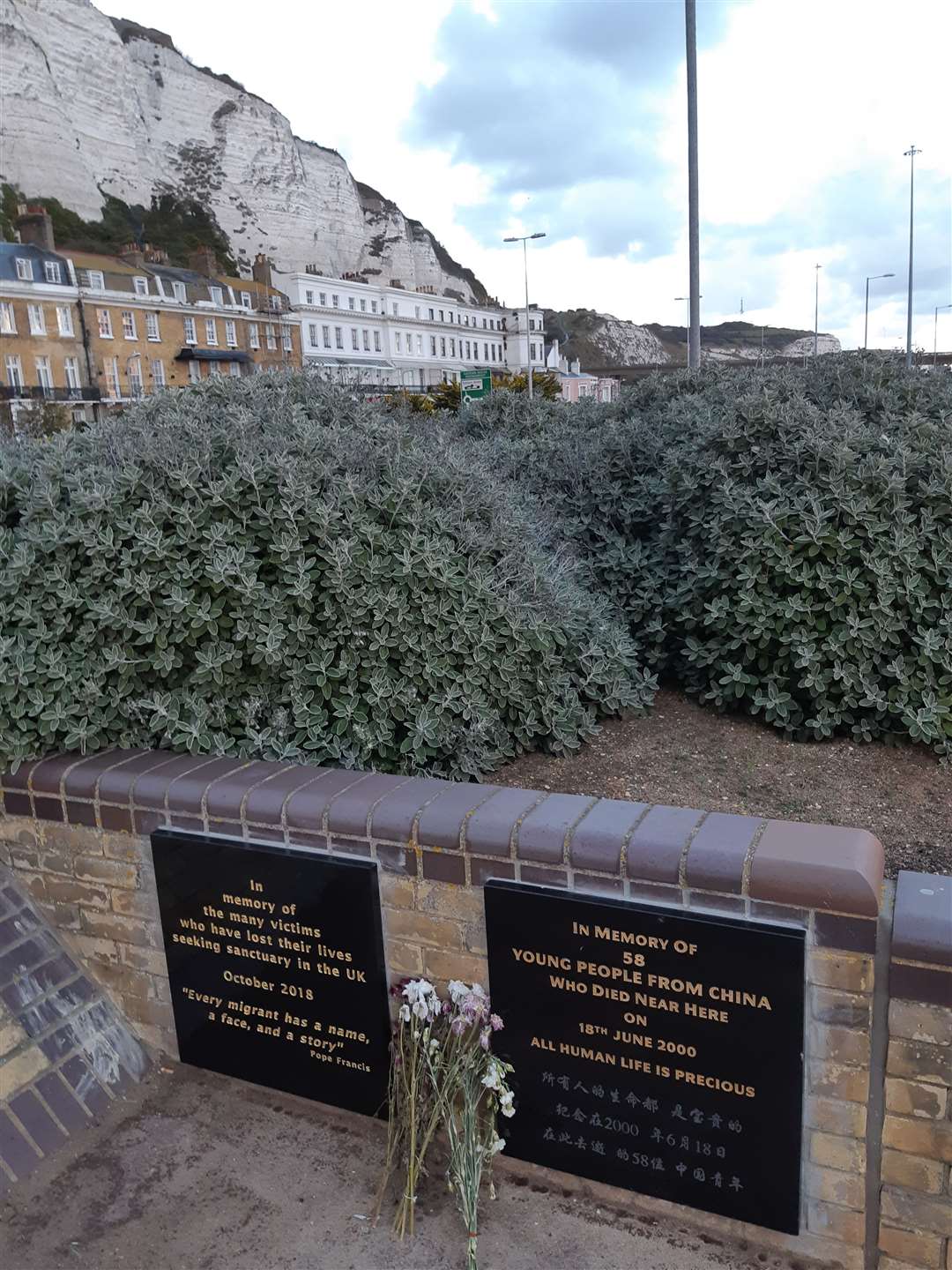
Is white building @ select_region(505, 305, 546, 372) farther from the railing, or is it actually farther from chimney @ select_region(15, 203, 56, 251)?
the railing

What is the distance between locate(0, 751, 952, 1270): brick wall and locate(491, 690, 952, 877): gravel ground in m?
1.18

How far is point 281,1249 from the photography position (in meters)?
2.68

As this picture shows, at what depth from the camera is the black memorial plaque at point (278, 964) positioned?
306cm

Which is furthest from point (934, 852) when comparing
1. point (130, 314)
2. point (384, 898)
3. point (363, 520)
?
point (130, 314)

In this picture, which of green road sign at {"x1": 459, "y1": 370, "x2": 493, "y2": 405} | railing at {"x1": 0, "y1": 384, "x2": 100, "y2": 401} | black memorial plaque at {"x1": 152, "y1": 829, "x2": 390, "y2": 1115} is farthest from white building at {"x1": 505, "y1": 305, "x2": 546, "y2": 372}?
black memorial plaque at {"x1": 152, "y1": 829, "x2": 390, "y2": 1115}

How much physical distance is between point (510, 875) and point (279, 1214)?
1.22 meters

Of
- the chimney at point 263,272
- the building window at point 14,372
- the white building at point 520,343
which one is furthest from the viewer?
the white building at point 520,343

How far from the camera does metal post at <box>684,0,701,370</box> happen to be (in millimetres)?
9961

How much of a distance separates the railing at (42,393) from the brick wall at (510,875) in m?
43.7

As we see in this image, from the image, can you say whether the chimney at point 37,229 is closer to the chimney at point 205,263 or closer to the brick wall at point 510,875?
the chimney at point 205,263

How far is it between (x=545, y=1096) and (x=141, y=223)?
85.4m

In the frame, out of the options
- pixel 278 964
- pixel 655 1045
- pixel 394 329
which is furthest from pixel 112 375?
Result: pixel 655 1045

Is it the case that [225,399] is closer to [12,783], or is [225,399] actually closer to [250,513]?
[250,513]

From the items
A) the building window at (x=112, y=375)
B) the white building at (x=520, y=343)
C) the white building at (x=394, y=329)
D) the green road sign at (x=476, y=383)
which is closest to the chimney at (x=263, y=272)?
the white building at (x=394, y=329)
